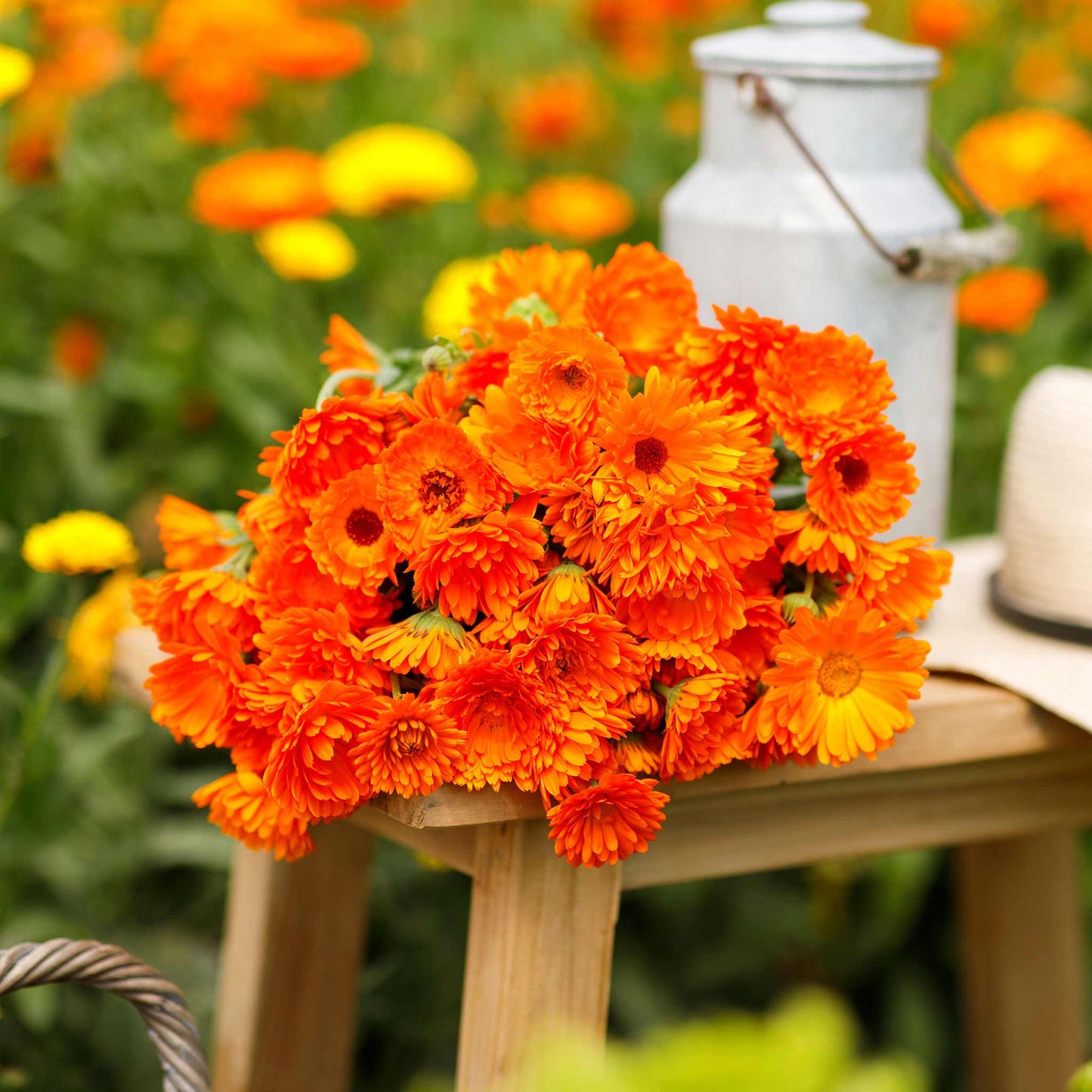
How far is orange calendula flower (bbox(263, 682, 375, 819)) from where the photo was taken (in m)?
0.64

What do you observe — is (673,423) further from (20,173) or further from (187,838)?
(20,173)

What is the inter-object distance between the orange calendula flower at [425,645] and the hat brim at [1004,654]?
339 millimetres

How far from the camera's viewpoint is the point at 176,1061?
0.72 m

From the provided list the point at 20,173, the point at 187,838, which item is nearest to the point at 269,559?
the point at 187,838

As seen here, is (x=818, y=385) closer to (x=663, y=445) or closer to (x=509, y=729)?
(x=663, y=445)

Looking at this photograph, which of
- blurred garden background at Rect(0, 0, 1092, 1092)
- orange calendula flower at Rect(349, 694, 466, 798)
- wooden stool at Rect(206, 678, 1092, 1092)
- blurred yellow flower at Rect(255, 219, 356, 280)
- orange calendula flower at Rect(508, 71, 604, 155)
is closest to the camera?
orange calendula flower at Rect(349, 694, 466, 798)

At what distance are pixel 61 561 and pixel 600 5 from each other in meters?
1.29

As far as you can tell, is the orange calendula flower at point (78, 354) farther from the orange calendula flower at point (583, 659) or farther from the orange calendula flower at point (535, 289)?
the orange calendula flower at point (583, 659)

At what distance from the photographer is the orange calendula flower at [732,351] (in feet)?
2.33

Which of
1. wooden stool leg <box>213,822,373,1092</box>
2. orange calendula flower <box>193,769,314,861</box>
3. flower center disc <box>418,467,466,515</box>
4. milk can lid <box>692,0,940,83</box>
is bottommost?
wooden stool leg <box>213,822,373,1092</box>

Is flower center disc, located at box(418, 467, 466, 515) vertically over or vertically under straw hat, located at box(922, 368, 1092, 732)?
over

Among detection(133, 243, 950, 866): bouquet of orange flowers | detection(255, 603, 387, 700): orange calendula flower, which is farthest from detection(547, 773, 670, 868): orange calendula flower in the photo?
detection(255, 603, 387, 700): orange calendula flower

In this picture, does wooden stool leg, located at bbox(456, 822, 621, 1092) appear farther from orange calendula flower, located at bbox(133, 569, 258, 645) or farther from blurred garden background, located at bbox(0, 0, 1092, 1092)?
blurred garden background, located at bbox(0, 0, 1092, 1092)

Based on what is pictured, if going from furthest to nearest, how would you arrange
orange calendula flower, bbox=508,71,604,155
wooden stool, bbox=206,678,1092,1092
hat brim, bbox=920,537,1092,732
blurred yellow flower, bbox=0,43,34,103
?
1. orange calendula flower, bbox=508,71,604,155
2. blurred yellow flower, bbox=0,43,34,103
3. hat brim, bbox=920,537,1092,732
4. wooden stool, bbox=206,678,1092,1092
